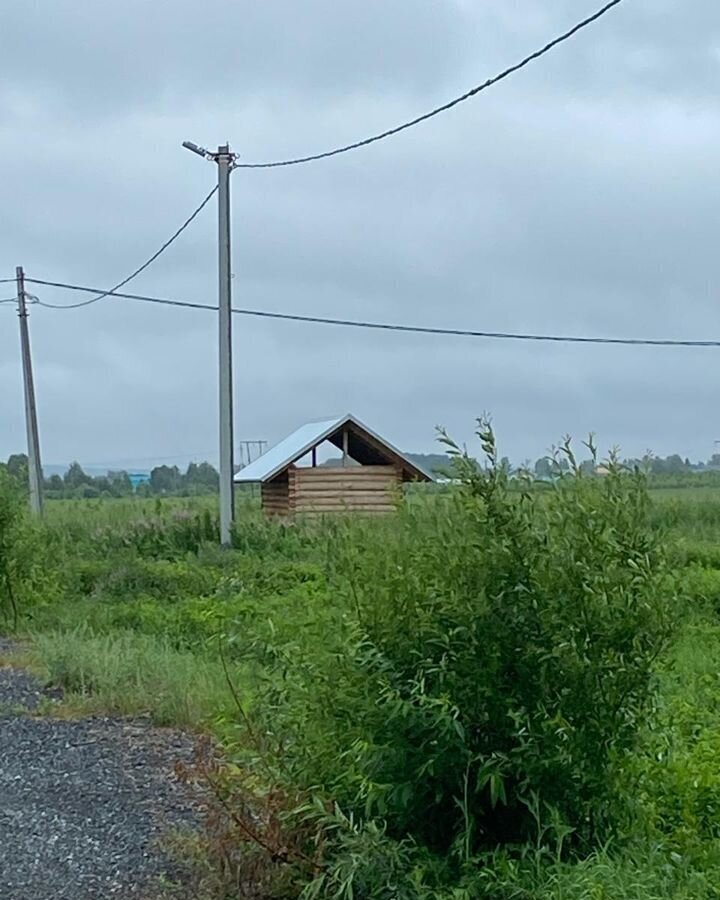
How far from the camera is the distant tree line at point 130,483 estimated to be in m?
40.0

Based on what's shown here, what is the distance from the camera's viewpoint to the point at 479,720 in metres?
5.02

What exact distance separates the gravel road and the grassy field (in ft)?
2.03

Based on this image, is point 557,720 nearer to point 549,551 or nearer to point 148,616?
point 549,551

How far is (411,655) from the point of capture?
505 cm

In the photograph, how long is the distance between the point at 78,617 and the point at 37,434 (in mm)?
12261

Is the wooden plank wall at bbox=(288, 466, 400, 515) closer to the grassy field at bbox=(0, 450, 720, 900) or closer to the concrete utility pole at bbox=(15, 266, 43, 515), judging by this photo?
the concrete utility pole at bbox=(15, 266, 43, 515)

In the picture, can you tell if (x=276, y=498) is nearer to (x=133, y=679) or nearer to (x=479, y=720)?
(x=133, y=679)

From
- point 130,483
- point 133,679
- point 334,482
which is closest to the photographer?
point 133,679

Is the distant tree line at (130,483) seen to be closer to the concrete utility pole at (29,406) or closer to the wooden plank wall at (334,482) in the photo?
the concrete utility pole at (29,406)

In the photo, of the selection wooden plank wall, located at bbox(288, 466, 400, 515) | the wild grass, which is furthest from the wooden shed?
the wild grass

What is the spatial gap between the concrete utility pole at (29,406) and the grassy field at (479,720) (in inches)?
848

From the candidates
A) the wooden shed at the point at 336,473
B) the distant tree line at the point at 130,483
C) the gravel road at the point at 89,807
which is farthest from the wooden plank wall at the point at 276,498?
the gravel road at the point at 89,807

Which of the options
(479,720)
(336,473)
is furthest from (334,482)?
(479,720)

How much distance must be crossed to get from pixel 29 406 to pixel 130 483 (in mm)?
15494
